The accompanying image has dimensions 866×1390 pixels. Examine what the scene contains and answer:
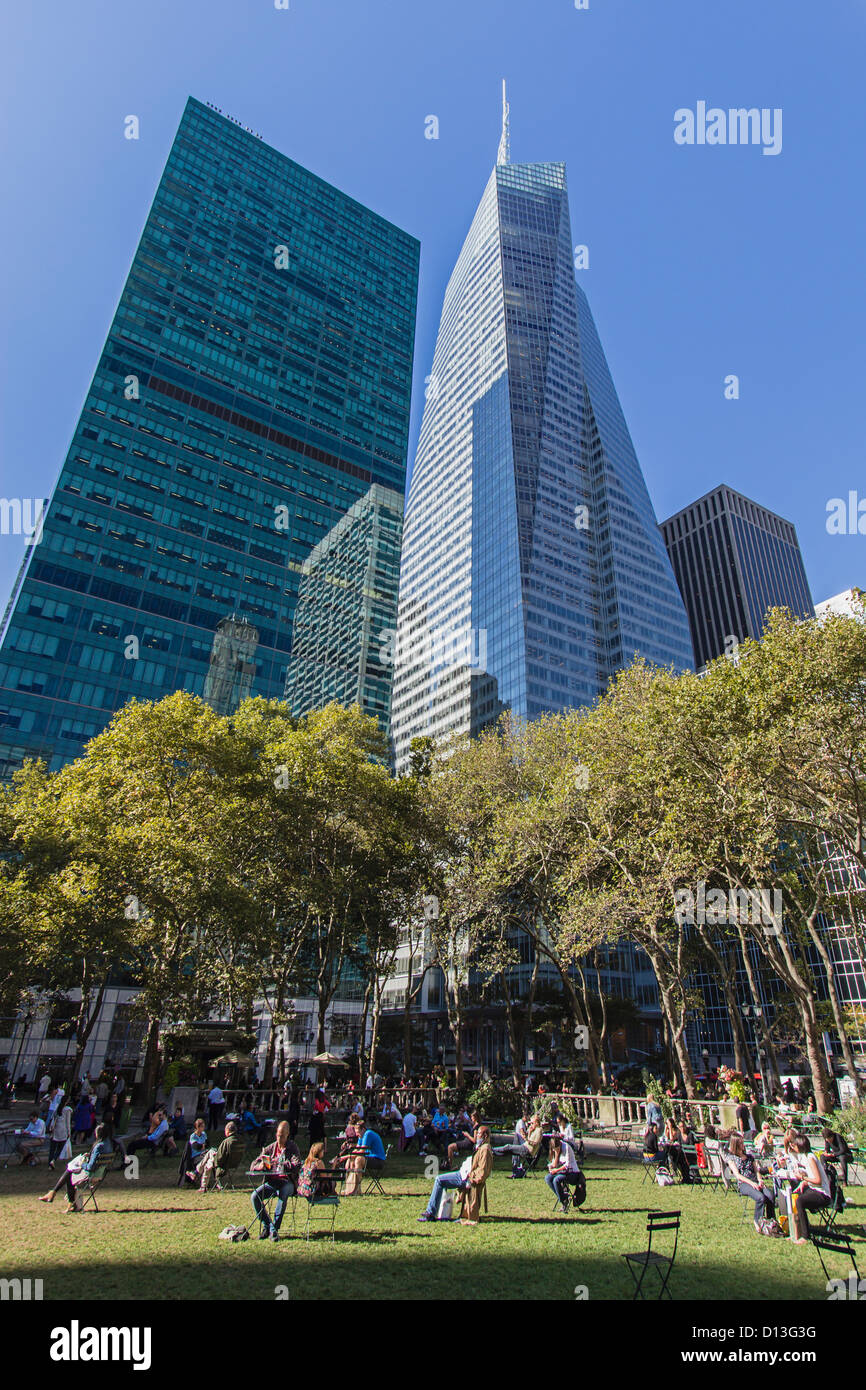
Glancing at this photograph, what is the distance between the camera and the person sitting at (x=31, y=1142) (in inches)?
695

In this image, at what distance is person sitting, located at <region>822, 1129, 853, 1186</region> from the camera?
597 inches

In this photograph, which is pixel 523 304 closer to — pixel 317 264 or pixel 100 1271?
pixel 317 264

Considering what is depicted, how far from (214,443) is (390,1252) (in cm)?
10751

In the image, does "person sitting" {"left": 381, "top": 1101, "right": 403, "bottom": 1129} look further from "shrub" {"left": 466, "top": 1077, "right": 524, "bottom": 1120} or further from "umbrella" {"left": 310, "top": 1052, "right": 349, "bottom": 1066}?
"umbrella" {"left": 310, "top": 1052, "right": 349, "bottom": 1066}

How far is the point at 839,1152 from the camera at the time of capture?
51.1 ft

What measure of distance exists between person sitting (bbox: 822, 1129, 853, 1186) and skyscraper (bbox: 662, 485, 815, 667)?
505ft

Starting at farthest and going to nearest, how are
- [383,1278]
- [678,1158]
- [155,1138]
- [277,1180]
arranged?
[155,1138] < [678,1158] < [277,1180] < [383,1278]

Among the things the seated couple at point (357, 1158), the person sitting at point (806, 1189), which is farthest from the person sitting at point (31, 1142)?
the person sitting at point (806, 1189)

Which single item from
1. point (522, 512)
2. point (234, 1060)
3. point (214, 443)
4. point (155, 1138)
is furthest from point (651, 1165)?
point (522, 512)

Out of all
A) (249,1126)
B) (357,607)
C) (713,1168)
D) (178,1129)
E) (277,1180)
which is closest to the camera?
(277,1180)

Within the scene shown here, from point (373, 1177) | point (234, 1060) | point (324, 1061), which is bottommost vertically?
point (373, 1177)

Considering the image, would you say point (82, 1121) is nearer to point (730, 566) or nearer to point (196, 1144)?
point (196, 1144)

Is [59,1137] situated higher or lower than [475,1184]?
lower

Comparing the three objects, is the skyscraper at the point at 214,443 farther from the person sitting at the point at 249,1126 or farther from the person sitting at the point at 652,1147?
the person sitting at the point at 652,1147
